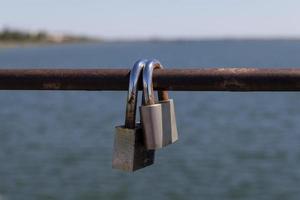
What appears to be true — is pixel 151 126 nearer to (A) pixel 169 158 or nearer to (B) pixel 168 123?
(B) pixel 168 123

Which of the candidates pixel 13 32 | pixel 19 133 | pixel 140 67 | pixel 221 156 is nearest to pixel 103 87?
pixel 140 67

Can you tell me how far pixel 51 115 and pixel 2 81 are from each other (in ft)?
69.6

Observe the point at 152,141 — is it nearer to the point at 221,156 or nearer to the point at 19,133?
the point at 221,156

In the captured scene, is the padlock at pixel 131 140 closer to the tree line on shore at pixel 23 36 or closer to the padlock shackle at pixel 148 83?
the padlock shackle at pixel 148 83

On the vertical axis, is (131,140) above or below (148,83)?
below

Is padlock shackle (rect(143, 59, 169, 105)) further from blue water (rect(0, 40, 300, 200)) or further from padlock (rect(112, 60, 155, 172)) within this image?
blue water (rect(0, 40, 300, 200))

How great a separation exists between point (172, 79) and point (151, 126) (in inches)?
4.3

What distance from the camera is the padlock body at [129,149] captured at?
4.75 ft

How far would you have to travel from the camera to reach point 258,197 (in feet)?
32.2

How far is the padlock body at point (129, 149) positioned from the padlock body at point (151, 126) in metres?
0.02

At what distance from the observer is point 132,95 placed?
1.47 m

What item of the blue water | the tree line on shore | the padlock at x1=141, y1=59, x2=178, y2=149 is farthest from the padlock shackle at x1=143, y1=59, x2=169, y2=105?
the tree line on shore

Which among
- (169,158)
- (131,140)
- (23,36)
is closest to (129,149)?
(131,140)

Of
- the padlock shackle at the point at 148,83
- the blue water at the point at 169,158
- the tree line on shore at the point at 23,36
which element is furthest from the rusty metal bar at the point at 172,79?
the tree line on shore at the point at 23,36
